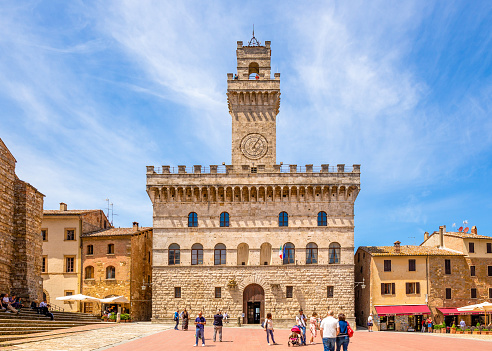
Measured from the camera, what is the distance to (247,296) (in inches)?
1871

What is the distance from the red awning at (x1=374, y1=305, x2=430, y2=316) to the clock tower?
16606mm

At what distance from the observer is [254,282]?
4753cm

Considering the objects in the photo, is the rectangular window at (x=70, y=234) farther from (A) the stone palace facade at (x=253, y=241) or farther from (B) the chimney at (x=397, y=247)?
(B) the chimney at (x=397, y=247)

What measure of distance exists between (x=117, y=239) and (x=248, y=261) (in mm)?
12507

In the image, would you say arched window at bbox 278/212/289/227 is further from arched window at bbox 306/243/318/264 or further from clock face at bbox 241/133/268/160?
clock face at bbox 241/133/268/160

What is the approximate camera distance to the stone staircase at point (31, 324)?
2631cm

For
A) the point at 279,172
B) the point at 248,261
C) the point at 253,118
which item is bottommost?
the point at 248,261

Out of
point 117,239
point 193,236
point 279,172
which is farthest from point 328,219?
point 117,239

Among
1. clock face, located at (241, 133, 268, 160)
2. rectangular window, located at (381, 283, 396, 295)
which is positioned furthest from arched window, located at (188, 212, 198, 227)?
rectangular window, located at (381, 283, 396, 295)

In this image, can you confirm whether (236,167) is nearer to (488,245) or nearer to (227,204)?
(227,204)

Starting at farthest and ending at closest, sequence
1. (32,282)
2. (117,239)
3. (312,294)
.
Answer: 1. (117,239)
2. (312,294)
3. (32,282)

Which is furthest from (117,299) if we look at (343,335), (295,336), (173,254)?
(343,335)

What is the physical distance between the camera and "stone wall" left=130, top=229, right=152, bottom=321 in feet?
164

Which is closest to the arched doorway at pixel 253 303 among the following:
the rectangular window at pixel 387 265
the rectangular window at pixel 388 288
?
the rectangular window at pixel 388 288
